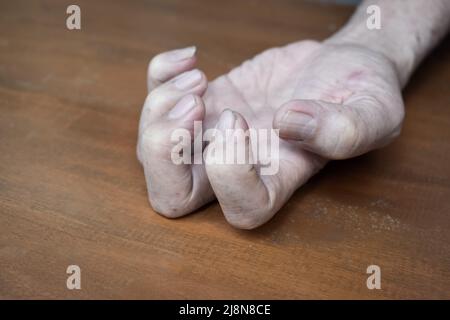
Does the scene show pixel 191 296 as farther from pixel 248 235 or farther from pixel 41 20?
pixel 41 20

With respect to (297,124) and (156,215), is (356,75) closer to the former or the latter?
(297,124)

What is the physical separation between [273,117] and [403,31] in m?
0.39

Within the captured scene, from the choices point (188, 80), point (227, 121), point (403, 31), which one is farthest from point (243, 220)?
point (403, 31)


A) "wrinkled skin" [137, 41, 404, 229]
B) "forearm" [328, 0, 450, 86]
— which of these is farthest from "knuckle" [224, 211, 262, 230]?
"forearm" [328, 0, 450, 86]

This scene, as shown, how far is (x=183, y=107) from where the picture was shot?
2.19ft

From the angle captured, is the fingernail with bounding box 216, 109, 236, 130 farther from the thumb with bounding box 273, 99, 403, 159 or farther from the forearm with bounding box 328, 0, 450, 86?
the forearm with bounding box 328, 0, 450, 86

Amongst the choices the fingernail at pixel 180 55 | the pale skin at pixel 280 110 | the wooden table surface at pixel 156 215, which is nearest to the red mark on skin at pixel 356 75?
the pale skin at pixel 280 110

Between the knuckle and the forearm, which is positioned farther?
the forearm

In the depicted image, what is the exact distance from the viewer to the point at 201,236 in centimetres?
66

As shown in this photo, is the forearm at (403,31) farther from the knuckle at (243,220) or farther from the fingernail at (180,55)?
the knuckle at (243,220)

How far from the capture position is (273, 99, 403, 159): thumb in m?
0.65

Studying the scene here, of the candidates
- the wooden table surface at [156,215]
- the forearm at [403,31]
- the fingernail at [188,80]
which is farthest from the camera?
the forearm at [403,31]

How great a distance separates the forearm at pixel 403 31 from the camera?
93 centimetres

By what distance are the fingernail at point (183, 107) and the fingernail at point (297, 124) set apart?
0.37 feet
